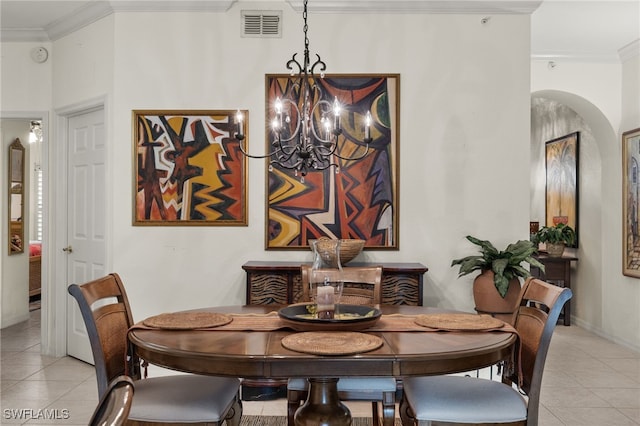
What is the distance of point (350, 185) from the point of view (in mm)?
3924

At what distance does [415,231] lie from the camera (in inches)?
155

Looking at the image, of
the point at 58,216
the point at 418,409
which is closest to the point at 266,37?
the point at 58,216

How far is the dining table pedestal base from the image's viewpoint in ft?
7.02

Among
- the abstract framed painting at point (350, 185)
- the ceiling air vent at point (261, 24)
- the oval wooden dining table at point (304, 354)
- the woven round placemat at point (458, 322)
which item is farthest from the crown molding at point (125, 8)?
the woven round placemat at point (458, 322)

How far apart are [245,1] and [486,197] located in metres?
2.35

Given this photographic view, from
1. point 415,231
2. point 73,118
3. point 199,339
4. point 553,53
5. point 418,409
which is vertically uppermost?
point 553,53

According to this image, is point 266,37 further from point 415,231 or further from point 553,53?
point 553,53

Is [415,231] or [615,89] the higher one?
[615,89]

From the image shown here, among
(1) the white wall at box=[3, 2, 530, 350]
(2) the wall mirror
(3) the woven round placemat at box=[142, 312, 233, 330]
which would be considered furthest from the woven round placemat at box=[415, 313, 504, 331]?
(2) the wall mirror

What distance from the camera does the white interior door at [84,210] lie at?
13.9ft

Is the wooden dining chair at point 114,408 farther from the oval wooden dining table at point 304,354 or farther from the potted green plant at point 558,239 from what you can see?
the potted green plant at point 558,239

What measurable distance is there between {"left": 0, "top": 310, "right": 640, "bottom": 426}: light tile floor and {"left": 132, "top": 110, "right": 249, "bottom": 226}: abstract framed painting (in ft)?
4.27

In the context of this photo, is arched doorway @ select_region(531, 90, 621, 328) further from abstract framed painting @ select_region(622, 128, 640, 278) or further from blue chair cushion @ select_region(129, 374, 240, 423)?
blue chair cushion @ select_region(129, 374, 240, 423)

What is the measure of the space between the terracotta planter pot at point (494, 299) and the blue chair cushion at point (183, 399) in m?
1.92
